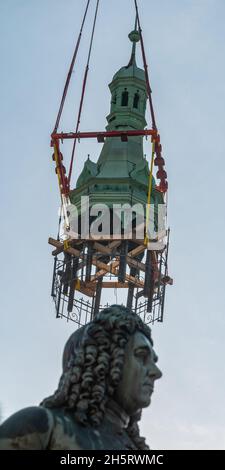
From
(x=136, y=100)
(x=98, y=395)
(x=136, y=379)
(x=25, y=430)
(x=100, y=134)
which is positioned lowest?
(x=25, y=430)

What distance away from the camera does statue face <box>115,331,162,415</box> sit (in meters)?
9.09

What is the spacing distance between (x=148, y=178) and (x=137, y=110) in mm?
7488

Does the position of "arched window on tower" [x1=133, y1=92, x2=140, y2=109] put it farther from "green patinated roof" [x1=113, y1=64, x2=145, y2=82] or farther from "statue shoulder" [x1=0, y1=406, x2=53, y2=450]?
"statue shoulder" [x1=0, y1=406, x2=53, y2=450]

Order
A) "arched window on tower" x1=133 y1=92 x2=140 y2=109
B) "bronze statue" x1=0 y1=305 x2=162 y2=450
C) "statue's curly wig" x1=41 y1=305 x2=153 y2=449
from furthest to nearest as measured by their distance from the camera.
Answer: "arched window on tower" x1=133 y1=92 x2=140 y2=109
"statue's curly wig" x1=41 y1=305 x2=153 y2=449
"bronze statue" x1=0 y1=305 x2=162 y2=450

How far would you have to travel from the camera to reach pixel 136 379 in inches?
358

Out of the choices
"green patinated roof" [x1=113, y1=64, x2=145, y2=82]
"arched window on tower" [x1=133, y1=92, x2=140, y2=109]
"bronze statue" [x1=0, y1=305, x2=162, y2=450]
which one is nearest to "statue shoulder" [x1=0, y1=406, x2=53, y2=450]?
"bronze statue" [x1=0, y1=305, x2=162, y2=450]

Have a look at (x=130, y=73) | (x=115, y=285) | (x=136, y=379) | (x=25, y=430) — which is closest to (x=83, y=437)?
(x=25, y=430)

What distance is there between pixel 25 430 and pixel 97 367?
773mm

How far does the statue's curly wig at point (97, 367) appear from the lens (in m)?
8.82

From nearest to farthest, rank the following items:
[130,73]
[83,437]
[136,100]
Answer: [83,437], [136,100], [130,73]

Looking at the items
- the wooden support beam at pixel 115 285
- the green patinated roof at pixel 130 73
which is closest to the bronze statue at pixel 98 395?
the wooden support beam at pixel 115 285

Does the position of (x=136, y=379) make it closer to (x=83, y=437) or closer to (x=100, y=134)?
(x=83, y=437)

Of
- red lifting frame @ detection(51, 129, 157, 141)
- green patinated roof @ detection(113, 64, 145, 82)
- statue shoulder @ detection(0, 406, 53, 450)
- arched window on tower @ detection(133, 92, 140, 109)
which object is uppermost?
green patinated roof @ detection(113, 64, 145, 82)
